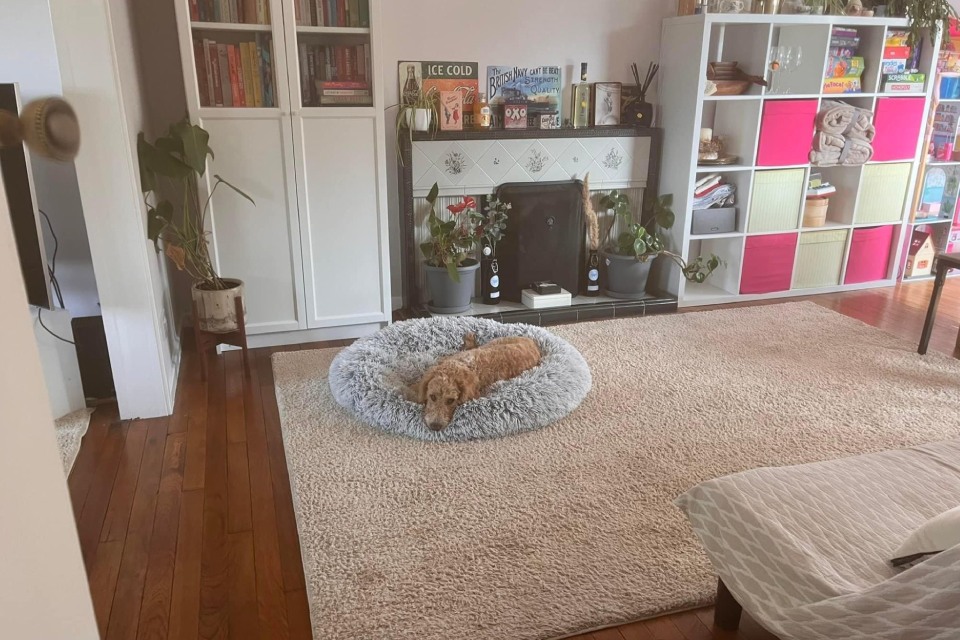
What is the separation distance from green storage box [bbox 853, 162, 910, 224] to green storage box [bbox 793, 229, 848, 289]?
185 millimetres

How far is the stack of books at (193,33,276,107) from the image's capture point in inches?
122

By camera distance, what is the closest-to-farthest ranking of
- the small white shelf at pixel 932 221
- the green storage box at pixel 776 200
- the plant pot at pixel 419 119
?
the plant pot at pixel 419 119
the green storage box at pixel 776 200
the small white shelf at pixel 932 221

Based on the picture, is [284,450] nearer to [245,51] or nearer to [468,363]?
[468,363]

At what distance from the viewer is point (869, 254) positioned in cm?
448

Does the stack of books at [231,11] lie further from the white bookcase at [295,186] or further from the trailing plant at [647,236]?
the trailing plant at [647,236]

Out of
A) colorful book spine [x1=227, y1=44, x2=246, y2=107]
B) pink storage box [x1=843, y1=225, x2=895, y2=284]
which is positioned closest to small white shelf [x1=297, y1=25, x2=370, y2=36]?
colorful book spine [x1=227, y1=44, x2=246, y2=107]

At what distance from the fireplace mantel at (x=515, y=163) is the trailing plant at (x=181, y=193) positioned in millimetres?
875

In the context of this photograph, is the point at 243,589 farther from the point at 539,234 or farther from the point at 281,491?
the point at 539,234

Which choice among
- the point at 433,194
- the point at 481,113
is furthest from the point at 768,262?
the point at 433,194

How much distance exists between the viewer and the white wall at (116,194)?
2.32m

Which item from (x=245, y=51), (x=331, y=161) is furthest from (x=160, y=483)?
(x=245, y=51)

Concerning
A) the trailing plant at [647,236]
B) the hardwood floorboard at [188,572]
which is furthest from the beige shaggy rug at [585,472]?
the trailing plant at [647,236]

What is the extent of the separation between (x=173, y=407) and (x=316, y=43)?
5.59 ft

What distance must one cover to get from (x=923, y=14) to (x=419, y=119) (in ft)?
9.38
